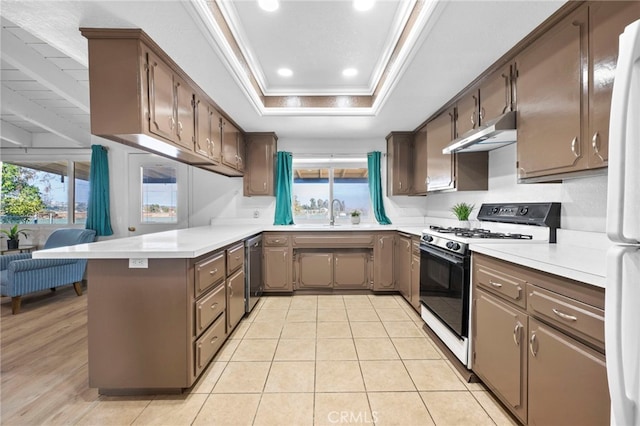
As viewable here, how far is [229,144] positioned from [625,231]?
3377mm

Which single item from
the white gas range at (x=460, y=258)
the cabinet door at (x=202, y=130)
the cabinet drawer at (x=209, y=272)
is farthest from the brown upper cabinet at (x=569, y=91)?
the cabinet door at (x=202, y=130)

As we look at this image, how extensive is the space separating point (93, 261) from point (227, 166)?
6.04 ft

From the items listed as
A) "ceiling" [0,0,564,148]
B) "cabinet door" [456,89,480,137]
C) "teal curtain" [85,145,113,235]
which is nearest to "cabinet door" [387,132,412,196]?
"ceiling" [0,0,564,148]

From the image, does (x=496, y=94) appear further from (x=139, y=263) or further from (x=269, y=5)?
(x=139, y=263)

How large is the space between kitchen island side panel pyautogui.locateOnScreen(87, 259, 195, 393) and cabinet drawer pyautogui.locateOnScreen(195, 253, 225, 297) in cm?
12

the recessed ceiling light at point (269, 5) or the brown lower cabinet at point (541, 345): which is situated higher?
the recessed ceiling light at point (269, 5)

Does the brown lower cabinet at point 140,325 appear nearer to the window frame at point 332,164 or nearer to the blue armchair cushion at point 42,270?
the blue armchair cushion at point 42,270

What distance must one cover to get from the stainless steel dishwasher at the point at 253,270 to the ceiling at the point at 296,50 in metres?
1.53

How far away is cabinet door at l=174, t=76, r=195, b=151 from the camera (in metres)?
2.15

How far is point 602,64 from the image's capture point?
127 cm

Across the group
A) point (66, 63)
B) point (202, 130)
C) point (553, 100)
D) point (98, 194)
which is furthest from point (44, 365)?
point (553, 100)

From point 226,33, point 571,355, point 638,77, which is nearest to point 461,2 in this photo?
point 638,77

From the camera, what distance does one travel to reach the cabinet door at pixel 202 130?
250 cm

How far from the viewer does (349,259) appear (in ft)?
11.9
